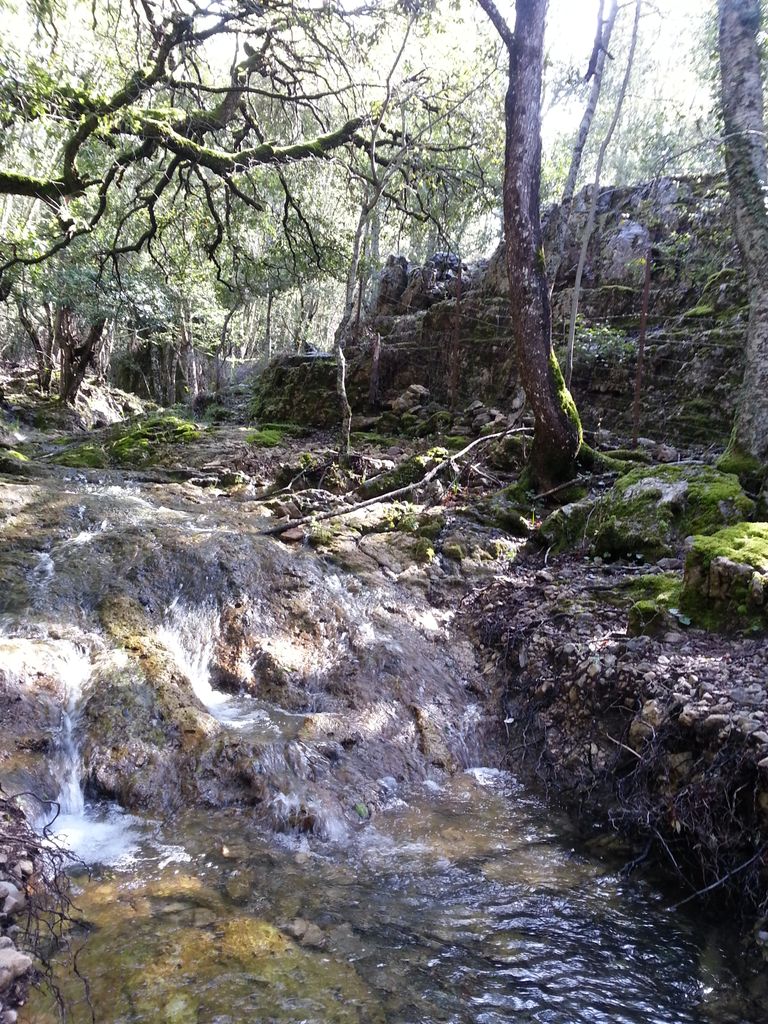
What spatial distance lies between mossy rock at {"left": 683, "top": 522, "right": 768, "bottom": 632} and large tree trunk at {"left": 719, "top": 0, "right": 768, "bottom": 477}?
6.11ft

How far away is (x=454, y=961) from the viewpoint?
2.88 metres

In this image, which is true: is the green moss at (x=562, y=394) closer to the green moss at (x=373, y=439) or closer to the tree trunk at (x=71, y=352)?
the green moss at (x=373, y=439)

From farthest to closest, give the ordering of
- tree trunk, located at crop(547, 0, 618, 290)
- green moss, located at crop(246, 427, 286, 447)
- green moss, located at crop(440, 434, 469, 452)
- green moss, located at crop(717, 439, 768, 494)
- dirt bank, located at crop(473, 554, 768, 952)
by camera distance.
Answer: green moss, located at crop(246, 427, 286, 447) → green moss, located at crop(440, 434, 469, 452) → tree trunk, located at crop(547, 0, 618, 290) → green moss, located at crop(717, 439, 768, 494) → dirt bank, located at crop(473, 554, 768, 952)

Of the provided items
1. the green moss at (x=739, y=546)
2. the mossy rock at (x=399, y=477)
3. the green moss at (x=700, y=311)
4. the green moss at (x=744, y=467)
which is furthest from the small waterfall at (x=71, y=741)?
the green moss at (x=700, y=311)

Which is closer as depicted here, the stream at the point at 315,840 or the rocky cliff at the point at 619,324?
the stream at the point at 315,840

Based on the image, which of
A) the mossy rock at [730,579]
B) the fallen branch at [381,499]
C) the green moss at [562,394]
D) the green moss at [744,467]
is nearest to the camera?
the mossy rock at [730,579]

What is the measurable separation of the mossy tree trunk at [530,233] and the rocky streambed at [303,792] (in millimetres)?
1860

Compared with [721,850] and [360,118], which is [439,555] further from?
[360,118]

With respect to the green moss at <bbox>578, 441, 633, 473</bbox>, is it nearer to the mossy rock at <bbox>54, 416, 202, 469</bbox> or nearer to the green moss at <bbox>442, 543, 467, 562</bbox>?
the green moss at <bbox>442, 543, 467, 562</bbox>

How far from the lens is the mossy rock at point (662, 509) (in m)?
5.93

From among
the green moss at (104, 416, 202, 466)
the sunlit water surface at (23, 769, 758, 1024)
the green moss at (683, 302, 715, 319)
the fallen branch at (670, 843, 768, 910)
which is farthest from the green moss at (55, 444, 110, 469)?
the green moss at (683, 302, 715, 319)

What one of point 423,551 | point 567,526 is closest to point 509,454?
point 567,526

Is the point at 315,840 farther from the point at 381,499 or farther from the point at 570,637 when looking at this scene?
the point at 381,499

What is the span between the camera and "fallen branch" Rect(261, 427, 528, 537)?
7428 mm
